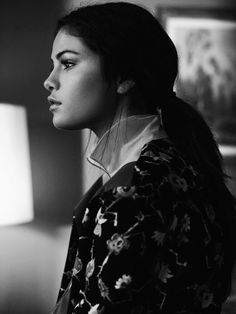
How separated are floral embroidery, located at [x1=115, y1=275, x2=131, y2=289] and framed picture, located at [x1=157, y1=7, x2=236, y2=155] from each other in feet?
4.42

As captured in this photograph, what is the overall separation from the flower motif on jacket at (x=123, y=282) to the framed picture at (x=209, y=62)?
4.42ft

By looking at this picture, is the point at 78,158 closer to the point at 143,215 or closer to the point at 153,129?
the point at 153,129

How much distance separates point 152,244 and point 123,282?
0.07 m

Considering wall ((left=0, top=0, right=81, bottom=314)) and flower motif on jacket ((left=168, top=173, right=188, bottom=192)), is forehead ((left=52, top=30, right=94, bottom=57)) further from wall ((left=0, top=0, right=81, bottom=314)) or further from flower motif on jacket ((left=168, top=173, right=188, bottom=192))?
wall ((left=0, top=0, right=81, bottom=314))

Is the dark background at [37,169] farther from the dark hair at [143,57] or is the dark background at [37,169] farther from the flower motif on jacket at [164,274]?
the flower motif on jacket at [164,274]

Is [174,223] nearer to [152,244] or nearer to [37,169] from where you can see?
[152,244]

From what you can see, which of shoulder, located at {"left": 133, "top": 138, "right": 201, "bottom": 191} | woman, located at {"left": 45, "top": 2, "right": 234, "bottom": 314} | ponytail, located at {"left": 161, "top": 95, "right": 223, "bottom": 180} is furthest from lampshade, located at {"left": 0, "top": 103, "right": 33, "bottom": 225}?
shoulder, located at {"left": 133, "top": 138, "right": 201, "bottom": 191}

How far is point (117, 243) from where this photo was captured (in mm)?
703

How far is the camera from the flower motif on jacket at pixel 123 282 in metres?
0.70

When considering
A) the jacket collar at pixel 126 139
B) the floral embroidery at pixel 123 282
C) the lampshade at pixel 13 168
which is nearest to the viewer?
the floral embroidery at pixel 123 282

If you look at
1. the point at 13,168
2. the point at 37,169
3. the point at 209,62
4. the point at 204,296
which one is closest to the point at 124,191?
the point at 204,296

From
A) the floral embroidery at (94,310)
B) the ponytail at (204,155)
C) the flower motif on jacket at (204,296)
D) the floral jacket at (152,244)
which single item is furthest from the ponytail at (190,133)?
the floral embroidery at (94,310)

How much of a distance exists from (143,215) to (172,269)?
106 millimetres

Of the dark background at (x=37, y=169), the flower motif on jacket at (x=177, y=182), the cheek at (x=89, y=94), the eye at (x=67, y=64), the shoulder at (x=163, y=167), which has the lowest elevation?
the dark background at (x=37, y=169)
